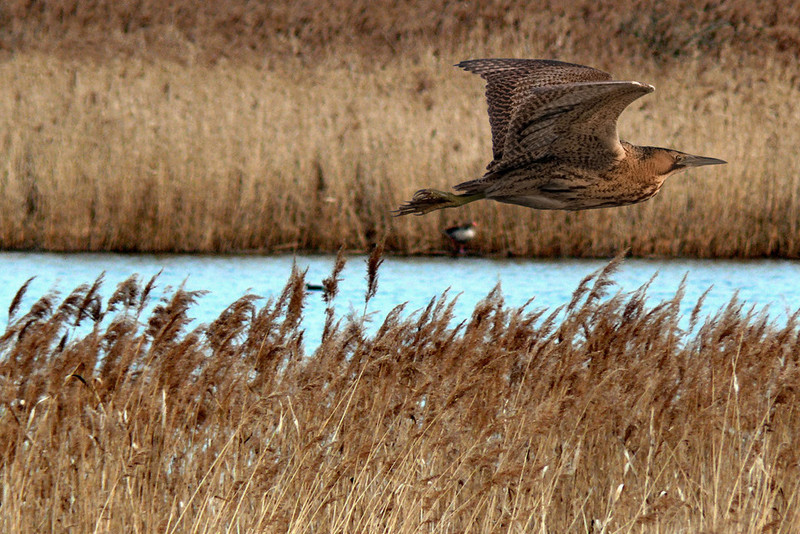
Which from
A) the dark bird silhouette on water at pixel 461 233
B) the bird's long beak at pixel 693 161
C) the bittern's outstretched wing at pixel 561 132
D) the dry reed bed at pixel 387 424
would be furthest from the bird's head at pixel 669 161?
the dark bird silhouette on water at pixel 461 233

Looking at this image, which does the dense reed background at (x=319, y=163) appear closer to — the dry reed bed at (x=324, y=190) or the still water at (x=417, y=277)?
the dry reed bed at (x=324, y=190)

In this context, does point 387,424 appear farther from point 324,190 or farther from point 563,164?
point 324,190

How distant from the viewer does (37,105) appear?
15719mm

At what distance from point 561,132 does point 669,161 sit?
0.50m

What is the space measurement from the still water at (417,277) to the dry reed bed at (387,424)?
5.21 meters

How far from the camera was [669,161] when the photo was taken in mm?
4945

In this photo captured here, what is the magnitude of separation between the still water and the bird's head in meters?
5.22

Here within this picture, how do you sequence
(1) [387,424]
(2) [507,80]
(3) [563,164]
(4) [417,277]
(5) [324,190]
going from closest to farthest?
(1) [387,424] < (3) [563,164] < (2) [507,80] < (4) [417,277] < (5) [324,190]

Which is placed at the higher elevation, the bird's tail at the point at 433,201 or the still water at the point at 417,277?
the bird's tail at the point at 433,201

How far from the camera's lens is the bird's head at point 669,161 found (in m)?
4.91

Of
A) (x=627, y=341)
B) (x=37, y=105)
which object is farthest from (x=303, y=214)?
(x=627, y=341)

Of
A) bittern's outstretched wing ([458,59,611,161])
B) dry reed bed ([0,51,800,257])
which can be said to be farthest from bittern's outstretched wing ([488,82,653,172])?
dry reed bed ([0,51,800,257])

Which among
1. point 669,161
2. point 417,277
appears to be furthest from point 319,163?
point 669,161

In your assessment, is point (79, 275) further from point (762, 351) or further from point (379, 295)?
point (762, 351)
